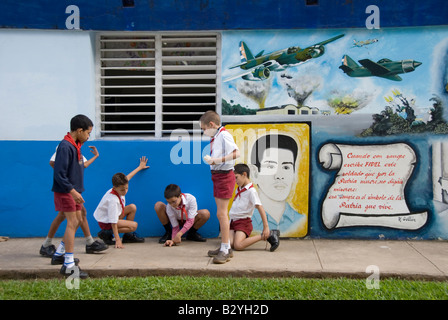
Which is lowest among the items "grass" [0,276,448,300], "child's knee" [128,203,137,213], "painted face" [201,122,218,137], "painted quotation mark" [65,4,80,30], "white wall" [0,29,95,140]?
"grass" [0,276,448,300]

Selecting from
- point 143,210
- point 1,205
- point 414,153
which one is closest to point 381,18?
point 414,153

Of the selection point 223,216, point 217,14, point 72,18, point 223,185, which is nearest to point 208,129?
point 223,185

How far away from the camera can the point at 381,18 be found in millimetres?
6473

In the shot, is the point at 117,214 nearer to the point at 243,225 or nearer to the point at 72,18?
the point at 243,225

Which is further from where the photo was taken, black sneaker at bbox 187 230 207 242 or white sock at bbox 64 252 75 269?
black sneaker at bbox 187 230 207 242

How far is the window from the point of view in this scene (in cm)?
696

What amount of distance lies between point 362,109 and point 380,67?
1.99 feet

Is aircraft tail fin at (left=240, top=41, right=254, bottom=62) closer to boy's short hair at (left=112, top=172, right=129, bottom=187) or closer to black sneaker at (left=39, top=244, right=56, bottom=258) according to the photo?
boy's short hair at (left=112, top=172, right=129, bottom=187)

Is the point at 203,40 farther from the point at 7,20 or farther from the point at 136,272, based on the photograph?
the point at 136,272

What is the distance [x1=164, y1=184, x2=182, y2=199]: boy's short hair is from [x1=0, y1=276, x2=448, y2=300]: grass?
57.6 inches

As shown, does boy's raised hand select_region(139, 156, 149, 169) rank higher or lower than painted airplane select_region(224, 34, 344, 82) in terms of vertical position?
lower

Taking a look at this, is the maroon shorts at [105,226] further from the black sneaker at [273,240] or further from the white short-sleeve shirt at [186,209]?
the black sneaker at [273,240]

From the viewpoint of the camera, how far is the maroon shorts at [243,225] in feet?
20.3

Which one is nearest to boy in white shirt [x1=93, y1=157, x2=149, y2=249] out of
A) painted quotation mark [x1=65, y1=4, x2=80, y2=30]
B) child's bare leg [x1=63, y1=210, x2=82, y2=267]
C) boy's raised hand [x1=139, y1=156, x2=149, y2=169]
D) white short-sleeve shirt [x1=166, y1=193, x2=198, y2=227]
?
boy's raised hand [x1=139, y1=156, x2=149, y2=169]
